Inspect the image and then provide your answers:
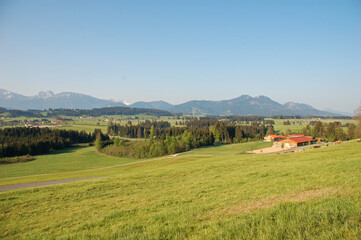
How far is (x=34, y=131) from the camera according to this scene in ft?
431

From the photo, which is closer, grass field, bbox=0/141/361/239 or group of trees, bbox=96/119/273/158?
grass field, bbox=0/141/361/239

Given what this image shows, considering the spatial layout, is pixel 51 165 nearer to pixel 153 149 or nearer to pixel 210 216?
pixel 153 149

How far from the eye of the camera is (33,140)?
348 feet

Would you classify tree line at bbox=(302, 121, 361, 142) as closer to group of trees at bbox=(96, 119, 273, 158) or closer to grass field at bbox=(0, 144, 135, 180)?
group of trees at bbox=(96, 119, 273, 158)

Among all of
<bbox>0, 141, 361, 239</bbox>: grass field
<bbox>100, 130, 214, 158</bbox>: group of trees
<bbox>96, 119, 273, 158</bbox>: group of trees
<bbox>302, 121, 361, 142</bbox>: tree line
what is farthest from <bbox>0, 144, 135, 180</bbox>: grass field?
<bbox>302, 121, 361, 142</bbox>: tree line

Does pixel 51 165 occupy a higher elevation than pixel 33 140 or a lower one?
lower

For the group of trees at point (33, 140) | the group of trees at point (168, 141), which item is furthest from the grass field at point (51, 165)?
the group of trees at point (33, 140)

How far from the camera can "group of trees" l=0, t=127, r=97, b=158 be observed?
91.7 meters

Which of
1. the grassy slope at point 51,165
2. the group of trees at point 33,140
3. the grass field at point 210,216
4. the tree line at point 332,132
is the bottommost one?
the grassy slope at point 51,165

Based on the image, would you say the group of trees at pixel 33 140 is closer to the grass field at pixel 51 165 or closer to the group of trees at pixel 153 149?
the grass field at pixel 51 165

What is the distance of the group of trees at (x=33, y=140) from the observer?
91700mm

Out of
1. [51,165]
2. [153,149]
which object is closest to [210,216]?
[51,165]

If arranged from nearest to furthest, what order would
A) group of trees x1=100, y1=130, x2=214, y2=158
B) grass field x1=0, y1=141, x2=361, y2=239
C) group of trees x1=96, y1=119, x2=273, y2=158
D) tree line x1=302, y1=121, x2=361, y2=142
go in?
grass field x1=0, y1=141, x2=361, y2=239 → tree line x1=302, y1=121, x2=361, y2=142 → group of trees x1=100, y1=130, x2=214, y2=158 → group of trees x1=96, y1=119, x2=273, y2=158

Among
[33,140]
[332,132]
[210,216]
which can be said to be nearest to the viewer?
[210,216]
